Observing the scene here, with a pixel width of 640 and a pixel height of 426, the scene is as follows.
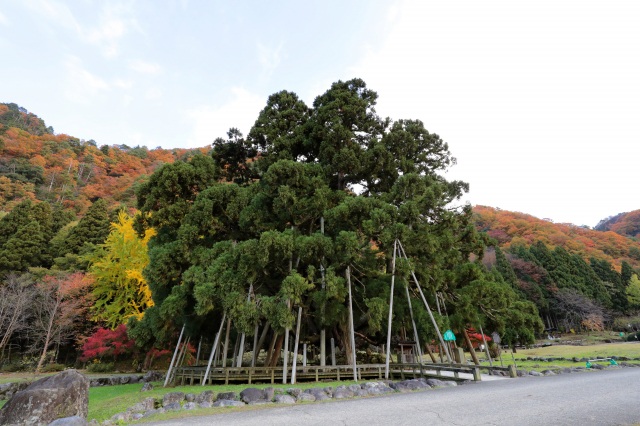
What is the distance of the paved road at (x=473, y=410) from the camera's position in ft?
14.9

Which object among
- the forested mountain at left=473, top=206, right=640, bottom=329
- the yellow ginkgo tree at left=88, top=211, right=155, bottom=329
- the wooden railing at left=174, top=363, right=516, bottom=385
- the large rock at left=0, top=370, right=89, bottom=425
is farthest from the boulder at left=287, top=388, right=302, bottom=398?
the forested mountain at left=473, top=206, right=640, bottom=329

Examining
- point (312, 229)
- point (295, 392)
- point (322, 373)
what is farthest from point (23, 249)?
point (295, 392)

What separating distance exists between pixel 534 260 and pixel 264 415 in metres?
43.3

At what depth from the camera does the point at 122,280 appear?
19.1m

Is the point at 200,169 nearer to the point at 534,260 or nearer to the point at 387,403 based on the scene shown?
the point at 387,403

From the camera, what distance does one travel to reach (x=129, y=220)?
67.9ft

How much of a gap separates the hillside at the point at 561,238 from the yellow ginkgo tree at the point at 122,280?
48026mm

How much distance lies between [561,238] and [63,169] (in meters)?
75.9

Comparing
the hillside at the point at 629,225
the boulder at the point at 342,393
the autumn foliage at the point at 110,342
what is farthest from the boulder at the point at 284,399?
the hillside at the point at 629,225

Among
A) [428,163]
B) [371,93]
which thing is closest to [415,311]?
[428,163]

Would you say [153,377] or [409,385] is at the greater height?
[409,385]

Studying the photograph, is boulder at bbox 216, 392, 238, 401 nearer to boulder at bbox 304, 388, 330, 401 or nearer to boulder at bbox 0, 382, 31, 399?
boulder at bbox 304, 388, 330, 401

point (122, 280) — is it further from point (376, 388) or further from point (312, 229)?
point (376, 388)

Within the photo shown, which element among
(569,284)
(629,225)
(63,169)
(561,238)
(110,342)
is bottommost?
(110,342)
